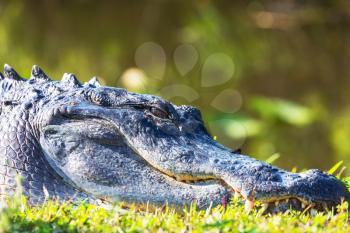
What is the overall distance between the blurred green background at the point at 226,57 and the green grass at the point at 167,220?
21.4 feet

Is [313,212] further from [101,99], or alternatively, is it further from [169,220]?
[101,99]

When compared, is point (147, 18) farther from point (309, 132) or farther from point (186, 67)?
point (309, 132)

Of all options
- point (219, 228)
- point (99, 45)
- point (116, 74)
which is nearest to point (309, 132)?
point (116, 74)

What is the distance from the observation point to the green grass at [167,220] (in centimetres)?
321

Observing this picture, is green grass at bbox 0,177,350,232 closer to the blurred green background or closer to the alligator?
the alligator

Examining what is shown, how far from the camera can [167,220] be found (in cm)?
337

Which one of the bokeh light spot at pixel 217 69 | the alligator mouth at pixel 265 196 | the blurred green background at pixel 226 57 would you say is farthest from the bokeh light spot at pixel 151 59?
the alligator mouth at pixel 265 196

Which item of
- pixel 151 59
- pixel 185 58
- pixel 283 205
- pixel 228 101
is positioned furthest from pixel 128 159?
pixel 185 58

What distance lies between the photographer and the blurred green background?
12875 millimetres

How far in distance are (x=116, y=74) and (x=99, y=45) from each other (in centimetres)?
317

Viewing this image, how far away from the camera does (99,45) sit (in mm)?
18438

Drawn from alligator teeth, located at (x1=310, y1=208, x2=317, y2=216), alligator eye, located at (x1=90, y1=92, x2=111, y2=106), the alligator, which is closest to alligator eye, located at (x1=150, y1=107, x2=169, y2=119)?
the alligator

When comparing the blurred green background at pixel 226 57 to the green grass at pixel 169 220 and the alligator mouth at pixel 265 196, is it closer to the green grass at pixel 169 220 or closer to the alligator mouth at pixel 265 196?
the alligator mouth at pixel 265 196

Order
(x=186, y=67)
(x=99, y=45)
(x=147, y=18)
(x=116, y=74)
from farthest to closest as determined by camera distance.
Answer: (x=147, y=18) < (x=99, y=45) < (x=186, y=67) < (x=116, y=74)
